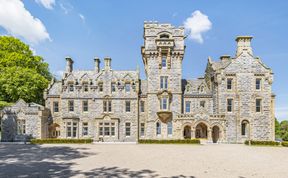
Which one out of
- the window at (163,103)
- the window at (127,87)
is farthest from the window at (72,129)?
the window at (163,103)

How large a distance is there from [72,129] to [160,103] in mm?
15407

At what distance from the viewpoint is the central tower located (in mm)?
36031

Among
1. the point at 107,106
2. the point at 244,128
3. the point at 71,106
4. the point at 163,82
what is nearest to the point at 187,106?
the point at 163,82

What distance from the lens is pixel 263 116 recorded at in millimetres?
34875

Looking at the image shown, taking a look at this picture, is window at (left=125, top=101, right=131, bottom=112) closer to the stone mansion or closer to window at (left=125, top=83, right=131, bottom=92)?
the stone mansion

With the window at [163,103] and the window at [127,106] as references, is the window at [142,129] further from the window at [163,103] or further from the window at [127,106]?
the window at [163,103]

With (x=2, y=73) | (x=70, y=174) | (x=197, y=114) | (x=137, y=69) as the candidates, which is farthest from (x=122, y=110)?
(x=70, y=174)

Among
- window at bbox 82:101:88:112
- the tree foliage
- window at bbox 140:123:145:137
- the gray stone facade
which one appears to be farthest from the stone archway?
the tree foliage

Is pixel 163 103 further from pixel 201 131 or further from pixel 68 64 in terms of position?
pixel 68 64

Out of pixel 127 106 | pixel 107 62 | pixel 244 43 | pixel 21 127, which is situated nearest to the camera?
pixel 21 127

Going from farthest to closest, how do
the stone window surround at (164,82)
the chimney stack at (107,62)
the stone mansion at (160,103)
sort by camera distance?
the chimney stack at (107,62) < the stone window surround at (164,82) < the stone mansion at (160,103)

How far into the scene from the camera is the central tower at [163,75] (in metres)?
36.0

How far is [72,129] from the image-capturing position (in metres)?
36.6

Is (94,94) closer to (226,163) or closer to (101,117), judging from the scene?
(101,117)
